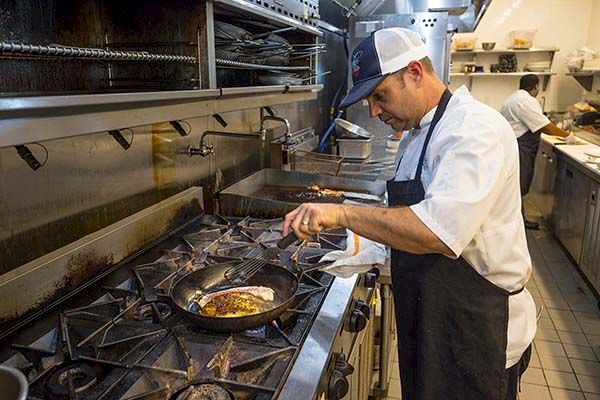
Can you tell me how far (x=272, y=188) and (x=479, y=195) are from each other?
6.05 ft

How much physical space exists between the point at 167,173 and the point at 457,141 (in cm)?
136

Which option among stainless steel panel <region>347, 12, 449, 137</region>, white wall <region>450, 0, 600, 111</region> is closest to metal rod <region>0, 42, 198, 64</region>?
stainless steel panel <region>347, 12, 449, 137</region>

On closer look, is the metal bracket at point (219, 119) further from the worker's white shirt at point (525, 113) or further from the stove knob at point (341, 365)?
the worker's white shirt at point (525, 113)

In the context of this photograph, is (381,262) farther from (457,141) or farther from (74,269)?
(74,269)

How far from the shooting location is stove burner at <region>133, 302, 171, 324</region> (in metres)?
1.35

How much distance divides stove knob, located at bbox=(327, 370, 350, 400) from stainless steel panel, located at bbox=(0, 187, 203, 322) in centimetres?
86

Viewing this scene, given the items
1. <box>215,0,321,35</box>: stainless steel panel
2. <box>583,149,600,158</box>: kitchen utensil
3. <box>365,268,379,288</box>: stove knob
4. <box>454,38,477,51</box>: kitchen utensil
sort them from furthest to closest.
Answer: <box>454,38,477,51</box>: kitchen utensil < <box>583,149,600,158</box>: kitchen utensil < <box>365,268,379,288</box>: stove knob < <box>215,0,321,35</box>: stainless steel panel

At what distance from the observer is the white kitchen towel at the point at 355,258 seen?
164 centimetres

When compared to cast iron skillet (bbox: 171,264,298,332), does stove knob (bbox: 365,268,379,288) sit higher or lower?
lower

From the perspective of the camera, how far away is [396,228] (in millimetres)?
1183

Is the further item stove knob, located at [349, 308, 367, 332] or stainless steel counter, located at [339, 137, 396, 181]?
stainless steel counter, located at [339, 137, 396, 181]

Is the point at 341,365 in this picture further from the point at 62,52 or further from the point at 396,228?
the point at 62,52

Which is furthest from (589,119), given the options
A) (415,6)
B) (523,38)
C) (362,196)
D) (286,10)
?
(286,10)

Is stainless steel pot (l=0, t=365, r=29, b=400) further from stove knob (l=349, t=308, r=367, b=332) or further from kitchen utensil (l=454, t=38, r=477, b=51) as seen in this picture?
kitchen utensil (l=454, t=38, r=477, b=51)
